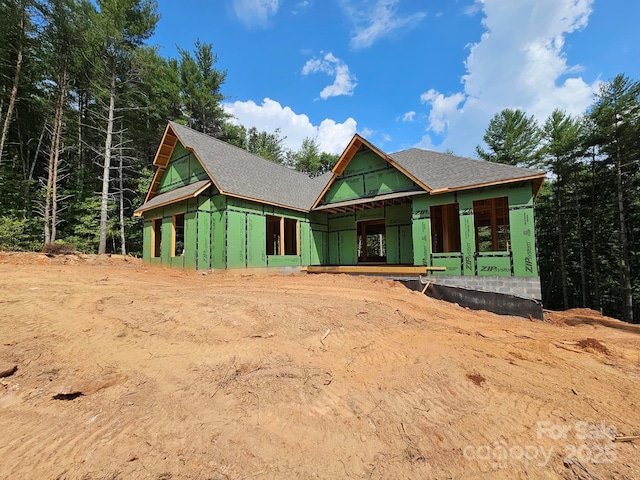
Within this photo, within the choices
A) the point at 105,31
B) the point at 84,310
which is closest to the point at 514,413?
the point at 84,310

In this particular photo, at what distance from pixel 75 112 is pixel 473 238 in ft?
96.6

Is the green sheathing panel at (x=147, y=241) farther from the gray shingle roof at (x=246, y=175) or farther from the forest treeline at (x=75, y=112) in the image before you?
the forest treeline at (x=75, y=112)

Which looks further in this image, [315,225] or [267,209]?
[315,225]

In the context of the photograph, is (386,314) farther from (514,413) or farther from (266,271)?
(266,271)

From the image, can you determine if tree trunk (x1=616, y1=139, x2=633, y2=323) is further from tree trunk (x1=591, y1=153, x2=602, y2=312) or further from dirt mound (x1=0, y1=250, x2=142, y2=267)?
dirt mound (x1=0, y1=250, x2=142, y2=267)

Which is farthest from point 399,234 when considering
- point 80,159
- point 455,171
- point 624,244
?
point 80,159

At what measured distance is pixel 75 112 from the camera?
874 inches

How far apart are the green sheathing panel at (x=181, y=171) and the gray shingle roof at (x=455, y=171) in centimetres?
935

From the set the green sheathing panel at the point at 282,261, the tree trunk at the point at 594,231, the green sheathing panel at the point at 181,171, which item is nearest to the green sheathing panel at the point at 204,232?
the green sheathing panel at the point at 181,171

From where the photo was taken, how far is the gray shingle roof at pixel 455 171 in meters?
9.66

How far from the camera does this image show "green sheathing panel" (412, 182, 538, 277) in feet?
30.6

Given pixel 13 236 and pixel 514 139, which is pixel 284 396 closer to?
pixel 13 236

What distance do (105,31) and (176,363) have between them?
79.0 ft

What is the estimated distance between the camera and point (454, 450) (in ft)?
8.39
